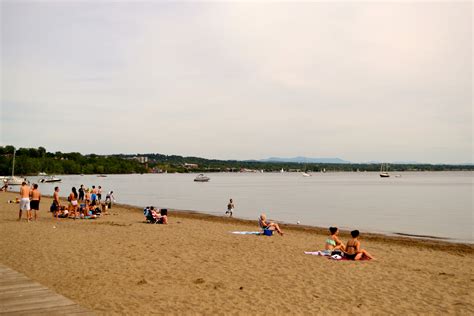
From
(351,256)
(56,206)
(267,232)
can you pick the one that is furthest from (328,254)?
(56,206)

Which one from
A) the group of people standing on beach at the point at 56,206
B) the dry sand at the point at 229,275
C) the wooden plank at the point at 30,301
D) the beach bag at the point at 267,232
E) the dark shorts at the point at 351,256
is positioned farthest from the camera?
the group of people standing on beach at the point at 56,206

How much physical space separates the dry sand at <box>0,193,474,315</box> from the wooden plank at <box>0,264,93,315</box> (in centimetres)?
91

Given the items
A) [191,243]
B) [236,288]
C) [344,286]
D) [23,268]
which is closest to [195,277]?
[236,288]

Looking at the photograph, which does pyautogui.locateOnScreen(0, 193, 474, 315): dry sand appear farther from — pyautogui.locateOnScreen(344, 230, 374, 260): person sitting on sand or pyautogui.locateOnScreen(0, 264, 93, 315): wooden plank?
pyautogui.locateOnScreen(0, 264, 93, 315): wooden plank

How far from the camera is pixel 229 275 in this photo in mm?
11109

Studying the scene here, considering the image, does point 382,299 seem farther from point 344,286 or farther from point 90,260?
point 90,260

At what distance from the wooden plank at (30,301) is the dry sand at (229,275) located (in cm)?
91

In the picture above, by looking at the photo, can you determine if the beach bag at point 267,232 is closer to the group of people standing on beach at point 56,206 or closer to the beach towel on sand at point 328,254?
the beach towel on sand at point 328,254

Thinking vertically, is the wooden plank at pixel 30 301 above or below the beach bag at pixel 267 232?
above

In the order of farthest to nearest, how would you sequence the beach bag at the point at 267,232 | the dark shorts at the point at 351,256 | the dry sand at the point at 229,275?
the beach bag at the point at 267,232 → the dark shorts at the point at 351,256 → the dry sand at the point at 229,275

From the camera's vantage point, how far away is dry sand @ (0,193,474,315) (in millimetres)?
8586

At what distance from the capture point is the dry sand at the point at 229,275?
8586 millimetres

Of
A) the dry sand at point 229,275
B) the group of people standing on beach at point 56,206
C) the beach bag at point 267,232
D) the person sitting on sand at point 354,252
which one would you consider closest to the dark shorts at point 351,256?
the person sitting on sand at point 354,252

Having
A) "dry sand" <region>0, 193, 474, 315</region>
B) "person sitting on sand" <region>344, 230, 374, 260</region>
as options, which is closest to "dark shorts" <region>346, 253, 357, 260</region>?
"person sitting on sand" <region>344, 230, 374, 260</region>
